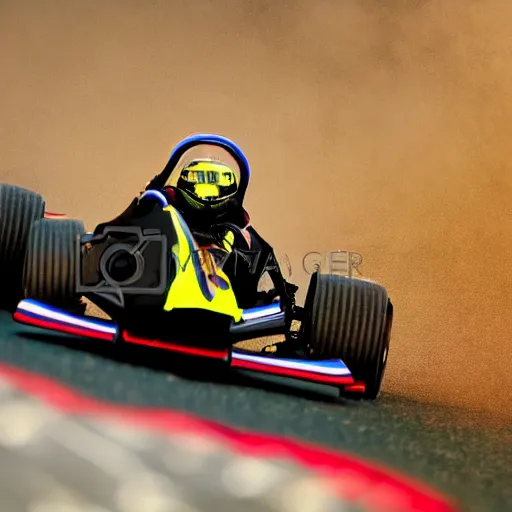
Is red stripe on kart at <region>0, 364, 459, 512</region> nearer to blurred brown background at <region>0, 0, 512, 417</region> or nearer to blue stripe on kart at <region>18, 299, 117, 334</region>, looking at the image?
blue stripe on kart at <region>18, 299, 117, 334</region>

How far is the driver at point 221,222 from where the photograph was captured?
0.93 meters

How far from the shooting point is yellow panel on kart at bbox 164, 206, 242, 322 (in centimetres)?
82

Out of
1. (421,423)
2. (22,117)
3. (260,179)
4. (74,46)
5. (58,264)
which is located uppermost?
(74,46)

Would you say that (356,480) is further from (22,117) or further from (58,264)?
(22,117)

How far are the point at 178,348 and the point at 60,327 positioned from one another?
158mm

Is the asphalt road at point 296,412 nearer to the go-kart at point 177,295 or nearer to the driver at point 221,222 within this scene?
the go-kart at point 177,295

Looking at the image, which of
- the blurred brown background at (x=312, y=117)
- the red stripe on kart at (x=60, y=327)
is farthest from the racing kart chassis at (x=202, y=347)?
the blurred brown background at (x=312, y=117)

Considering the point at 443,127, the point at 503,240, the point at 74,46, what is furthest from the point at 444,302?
the point at 74,46

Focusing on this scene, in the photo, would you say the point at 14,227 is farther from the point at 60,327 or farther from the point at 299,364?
the point at 299,364

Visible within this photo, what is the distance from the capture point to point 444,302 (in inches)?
54.3

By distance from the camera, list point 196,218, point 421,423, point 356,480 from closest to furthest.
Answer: point 356,480
point 421,423
point 196,218

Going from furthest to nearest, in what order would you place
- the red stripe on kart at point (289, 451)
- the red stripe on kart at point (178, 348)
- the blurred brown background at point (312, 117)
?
the blurred brown background at point (312, 117)
the red stripe on kart at point (178, 348)
the red stripe on kart at point (289, 451)

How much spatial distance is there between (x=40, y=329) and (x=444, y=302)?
2.81 feet

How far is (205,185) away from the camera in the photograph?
0.94 m
